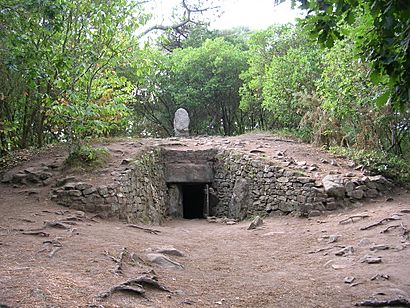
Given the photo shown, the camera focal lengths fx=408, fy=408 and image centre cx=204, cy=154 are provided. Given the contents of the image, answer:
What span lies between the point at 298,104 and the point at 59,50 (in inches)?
320

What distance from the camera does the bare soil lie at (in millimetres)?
4566

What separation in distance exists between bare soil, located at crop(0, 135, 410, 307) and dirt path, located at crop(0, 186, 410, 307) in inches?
0.5

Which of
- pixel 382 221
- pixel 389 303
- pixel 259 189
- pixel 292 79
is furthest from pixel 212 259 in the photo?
pixel 292 79

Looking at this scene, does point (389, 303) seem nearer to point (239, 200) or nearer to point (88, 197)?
point (88, 197)

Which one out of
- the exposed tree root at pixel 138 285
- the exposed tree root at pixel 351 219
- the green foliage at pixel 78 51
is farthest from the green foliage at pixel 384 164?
the exposed tree root at pixel 138 285

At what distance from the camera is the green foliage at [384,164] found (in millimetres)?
10883

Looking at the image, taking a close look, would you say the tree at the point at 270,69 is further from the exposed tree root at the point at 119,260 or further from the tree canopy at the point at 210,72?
the exposed tree root at the point at 119,260

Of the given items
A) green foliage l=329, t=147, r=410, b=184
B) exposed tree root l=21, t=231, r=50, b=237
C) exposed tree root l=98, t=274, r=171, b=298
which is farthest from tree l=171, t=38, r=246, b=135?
exposed tree root l=98, t=274, r=171, b=298

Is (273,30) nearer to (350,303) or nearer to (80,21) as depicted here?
(80,21)

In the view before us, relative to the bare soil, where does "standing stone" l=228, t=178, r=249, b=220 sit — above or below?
below

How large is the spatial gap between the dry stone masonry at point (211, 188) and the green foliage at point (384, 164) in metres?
0.42

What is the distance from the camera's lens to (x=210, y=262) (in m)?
6.95

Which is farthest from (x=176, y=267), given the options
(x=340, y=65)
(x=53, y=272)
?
(x=340, y=65)

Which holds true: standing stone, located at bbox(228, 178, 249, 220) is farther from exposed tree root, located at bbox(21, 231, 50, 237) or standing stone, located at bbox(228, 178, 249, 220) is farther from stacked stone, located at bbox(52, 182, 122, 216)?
exposed tree root, located at bbox(21, 231, 50, 237)
